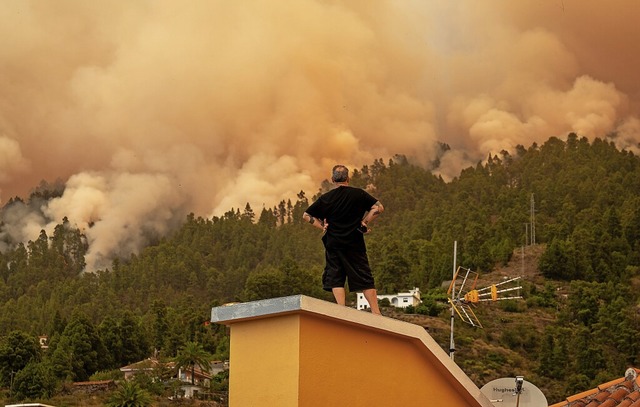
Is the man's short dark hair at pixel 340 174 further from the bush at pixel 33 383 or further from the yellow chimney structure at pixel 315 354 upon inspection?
the bush at pixel 33 383

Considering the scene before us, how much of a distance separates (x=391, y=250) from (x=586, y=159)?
95.5 feet

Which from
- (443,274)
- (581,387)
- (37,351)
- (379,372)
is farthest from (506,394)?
(443,274)

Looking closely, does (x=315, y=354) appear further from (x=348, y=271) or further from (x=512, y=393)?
(x=512, y=393)

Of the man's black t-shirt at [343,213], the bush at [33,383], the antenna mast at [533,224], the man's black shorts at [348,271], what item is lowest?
the man's black shorts at [348,271]

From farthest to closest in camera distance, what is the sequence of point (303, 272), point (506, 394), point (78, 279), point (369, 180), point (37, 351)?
point (369, 180)
point (78, 279)
point (303, 272)
point (37, 351)
point (506, 394)

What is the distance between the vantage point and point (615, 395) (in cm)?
716

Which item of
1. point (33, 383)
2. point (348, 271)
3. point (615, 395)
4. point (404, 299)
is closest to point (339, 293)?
point (348, 271)

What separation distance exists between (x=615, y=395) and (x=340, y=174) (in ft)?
7.67

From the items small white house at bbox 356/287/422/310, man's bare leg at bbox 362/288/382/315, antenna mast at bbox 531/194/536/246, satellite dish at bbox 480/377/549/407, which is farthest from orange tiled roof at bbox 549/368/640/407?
antenna mast at bbox 531/194/536/246

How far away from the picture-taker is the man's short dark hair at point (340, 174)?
19.8 feet

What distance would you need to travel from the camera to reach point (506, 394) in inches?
321

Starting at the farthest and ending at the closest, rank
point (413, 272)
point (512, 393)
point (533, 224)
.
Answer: point (533, 224), point (413, 272), point (512, 393)

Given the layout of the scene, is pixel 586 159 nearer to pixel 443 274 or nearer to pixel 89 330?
pixel 443 274

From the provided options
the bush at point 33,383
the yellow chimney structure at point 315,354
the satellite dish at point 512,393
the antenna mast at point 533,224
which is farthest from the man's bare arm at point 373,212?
the antenna mast at point 533,224
